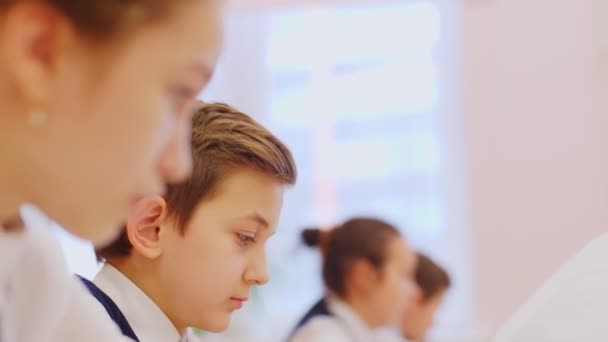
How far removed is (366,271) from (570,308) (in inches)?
49.5

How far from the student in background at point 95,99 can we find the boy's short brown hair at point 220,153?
458mm

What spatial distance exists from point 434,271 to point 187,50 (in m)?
2.16

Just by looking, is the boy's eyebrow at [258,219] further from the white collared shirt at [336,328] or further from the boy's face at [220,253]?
the white collared shirt at [336,328]

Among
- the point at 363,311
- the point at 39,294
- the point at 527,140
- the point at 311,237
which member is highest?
the point at 527,140

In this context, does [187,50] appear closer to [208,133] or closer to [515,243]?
[208,133]

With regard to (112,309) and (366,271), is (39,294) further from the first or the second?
(366,271)

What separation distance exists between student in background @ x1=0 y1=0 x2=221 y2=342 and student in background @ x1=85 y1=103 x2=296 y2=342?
0.42 m

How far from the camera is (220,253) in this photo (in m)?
1.05

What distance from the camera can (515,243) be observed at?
350 cm

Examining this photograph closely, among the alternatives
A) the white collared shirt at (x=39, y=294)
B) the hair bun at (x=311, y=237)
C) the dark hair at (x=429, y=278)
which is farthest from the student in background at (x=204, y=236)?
the dark hair at (x=429, y=278)

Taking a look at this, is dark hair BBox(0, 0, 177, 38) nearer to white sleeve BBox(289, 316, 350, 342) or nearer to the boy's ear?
the boy's ear

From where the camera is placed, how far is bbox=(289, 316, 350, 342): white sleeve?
75.8 inches

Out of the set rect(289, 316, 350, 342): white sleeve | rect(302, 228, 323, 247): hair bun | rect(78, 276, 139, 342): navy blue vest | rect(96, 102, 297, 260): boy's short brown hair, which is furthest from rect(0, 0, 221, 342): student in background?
rect(302, 228, 323, 247): hair bun

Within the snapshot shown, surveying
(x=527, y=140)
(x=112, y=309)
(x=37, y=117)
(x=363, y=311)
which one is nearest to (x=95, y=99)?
(x=37, y=117)
